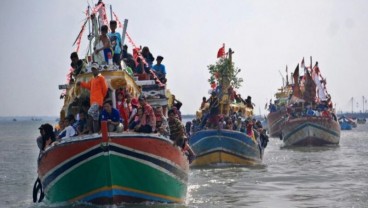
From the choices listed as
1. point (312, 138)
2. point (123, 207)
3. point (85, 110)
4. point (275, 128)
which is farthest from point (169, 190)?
point (275, 128)

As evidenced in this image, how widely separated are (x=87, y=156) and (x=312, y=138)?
36063 mm

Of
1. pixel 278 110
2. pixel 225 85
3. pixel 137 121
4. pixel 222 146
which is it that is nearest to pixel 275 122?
pixel 278 110

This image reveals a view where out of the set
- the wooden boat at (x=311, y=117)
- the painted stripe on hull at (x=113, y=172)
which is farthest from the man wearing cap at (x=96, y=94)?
the wooden boat at (x=311, y=117)

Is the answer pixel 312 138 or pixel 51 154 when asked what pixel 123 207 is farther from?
pixel 312 138

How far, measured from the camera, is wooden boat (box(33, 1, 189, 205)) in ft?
51.7

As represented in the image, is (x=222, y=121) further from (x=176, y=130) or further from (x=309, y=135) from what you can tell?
(x=309, y=135)

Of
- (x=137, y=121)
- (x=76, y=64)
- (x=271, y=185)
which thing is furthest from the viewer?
(x=271, y=185)

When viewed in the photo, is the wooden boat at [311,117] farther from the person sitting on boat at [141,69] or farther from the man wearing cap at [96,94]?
the man wearing cap at [96,94]

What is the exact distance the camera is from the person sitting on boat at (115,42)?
18.1 m

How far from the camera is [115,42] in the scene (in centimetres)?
1842

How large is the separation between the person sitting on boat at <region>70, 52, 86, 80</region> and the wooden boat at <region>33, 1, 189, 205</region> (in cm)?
135

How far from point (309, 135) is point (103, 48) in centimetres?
3431

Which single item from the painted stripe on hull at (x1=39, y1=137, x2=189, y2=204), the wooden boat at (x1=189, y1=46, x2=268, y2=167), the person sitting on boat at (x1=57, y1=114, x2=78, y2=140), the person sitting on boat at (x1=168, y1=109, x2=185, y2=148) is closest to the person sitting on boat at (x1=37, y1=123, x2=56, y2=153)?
the person sitting on boat at (x1=57, y1=114, x2=78, y2=140)

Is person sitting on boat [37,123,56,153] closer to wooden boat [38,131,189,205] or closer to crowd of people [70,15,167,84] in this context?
wooden boat [38,131,189,205]
